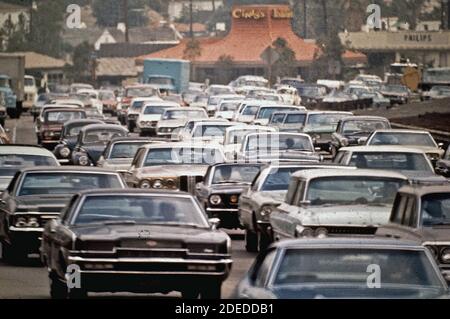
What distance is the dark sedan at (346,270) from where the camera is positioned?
42.9 ft

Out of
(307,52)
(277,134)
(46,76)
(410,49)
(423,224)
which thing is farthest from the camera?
(46,76)

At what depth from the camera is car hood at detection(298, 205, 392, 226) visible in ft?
67.3

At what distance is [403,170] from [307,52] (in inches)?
3966

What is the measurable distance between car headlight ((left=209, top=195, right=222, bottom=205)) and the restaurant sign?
112 metres

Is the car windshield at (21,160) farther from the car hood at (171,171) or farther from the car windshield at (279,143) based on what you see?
the car windshield at (279,143)

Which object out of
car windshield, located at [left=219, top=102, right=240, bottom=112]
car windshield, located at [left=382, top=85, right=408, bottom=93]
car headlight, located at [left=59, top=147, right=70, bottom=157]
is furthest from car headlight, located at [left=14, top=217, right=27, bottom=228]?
car windshield, located at [left=382, top=85, right=408, bottom=93]

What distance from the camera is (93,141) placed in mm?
43562

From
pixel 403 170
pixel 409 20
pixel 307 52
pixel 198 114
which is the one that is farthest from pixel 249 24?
pixel 403 170

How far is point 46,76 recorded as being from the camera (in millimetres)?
151625

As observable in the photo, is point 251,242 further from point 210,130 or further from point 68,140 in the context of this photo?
point 210,130

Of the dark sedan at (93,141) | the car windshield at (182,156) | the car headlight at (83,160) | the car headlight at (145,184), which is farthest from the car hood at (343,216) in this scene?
the dark sedan at (93,141)

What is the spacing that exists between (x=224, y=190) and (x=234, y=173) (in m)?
1.15

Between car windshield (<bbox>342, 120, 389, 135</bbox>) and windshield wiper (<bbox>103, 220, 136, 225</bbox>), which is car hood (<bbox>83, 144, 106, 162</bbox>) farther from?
windshield wiper (<bbox>103, 220, 136, 225</bbox>)

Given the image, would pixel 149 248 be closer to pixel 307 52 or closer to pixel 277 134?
pixel 277 134
